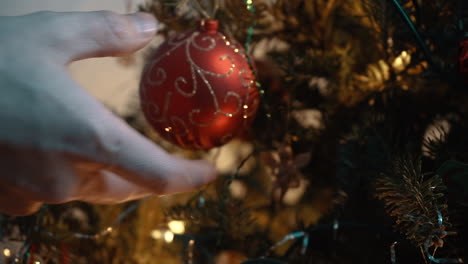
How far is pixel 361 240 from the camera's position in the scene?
46cm

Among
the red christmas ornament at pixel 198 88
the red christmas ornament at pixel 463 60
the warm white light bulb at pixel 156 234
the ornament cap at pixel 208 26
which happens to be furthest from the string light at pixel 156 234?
the red christmas ornament at pixel 463 60

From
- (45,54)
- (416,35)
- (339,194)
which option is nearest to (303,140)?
(339,194)

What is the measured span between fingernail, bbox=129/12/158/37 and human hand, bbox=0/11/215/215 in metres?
0.02

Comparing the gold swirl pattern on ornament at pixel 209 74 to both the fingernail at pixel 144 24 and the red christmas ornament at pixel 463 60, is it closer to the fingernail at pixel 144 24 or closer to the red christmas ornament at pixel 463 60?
the fingernail at pixel 144 24

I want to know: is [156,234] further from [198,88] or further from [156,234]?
[198,88]

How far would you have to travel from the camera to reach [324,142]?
587 millimetres

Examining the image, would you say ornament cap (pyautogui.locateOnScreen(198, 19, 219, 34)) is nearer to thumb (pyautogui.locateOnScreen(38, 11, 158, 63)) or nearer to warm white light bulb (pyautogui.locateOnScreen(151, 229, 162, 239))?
thumb (pyautogui.locateOnScreen(38, 11, 158, 63))

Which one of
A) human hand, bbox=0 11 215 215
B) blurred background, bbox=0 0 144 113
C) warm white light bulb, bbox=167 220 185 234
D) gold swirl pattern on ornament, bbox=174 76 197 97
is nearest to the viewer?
human hand, bbox=0 11 215 215

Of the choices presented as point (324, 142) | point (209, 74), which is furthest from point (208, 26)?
point (324, 142)

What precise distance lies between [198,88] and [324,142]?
222 mm

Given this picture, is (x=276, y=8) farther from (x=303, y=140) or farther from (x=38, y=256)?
(x=38, y=256)

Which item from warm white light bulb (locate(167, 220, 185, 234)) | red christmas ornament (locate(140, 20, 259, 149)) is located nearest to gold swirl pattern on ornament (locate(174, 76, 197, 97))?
red christmas ornament (locate(140, 20, 259, 149))

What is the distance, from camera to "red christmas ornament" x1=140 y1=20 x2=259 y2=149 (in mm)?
446

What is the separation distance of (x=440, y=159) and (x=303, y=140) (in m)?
0.19
